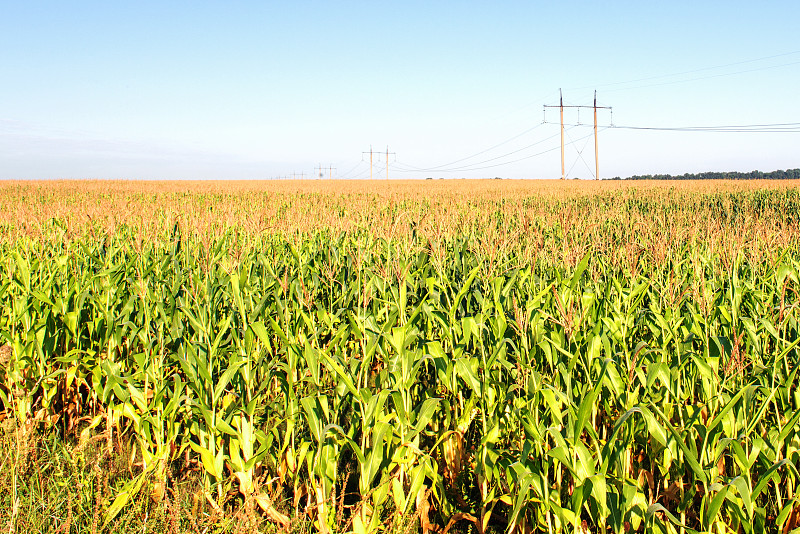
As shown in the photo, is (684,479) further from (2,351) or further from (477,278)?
(2,351)

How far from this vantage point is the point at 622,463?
7.89 feet

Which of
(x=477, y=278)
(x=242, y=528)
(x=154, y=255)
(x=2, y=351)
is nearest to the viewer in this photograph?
(x=242, y=528)

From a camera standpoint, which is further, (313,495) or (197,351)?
(197,351)

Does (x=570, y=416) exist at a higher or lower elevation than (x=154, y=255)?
lower

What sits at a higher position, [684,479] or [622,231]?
[622,231]

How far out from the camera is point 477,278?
438 centimetres

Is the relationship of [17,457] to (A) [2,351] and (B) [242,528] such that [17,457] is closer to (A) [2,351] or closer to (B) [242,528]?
(B) [242,528]

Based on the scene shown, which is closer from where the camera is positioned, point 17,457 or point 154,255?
point 17,457

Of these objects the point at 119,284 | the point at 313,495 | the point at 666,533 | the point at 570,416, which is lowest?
the point at 313,495

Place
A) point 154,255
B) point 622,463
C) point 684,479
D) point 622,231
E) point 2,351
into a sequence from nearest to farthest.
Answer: point 622,463
point 684,479
point 2,351
point 154,255
point 622,231

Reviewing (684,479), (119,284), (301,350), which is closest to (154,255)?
(119,284)

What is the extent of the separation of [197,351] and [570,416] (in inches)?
84.9

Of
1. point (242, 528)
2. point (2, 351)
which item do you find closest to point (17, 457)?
point (242, 528)

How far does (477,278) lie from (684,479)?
2.06 m
